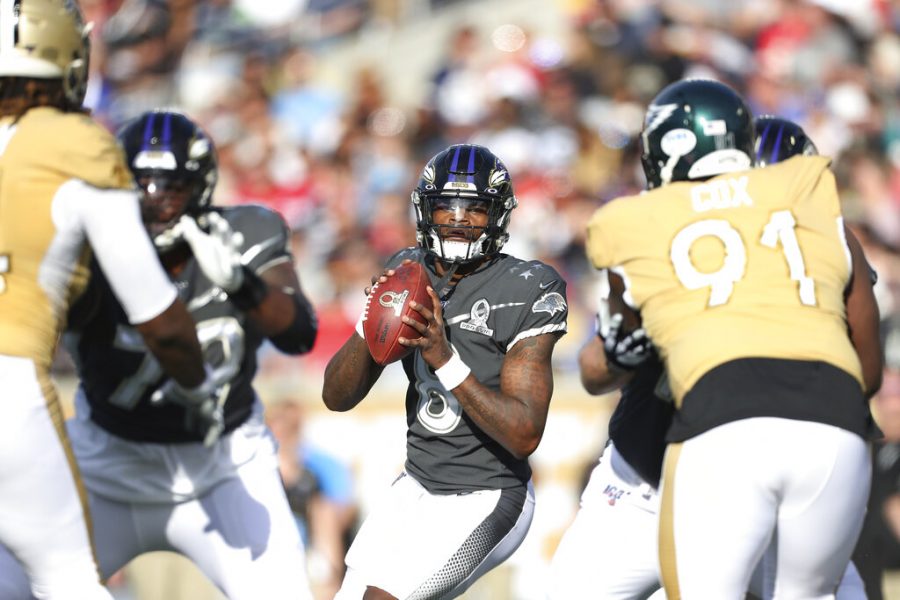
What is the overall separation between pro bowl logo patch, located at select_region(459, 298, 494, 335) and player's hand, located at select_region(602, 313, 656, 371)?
0.37 metres

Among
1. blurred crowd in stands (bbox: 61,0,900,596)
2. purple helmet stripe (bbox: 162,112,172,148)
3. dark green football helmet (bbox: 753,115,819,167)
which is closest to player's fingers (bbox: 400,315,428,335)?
purple helmet stripe (bbox: 162,112,172,148)

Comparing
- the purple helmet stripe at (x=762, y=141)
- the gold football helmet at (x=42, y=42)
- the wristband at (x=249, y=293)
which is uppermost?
the gold football helmet at (x=42, y=42)

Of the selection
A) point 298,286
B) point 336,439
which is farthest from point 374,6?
point 298,286

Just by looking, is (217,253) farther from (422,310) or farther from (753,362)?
(753,362)

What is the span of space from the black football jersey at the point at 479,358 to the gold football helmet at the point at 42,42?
1308mm

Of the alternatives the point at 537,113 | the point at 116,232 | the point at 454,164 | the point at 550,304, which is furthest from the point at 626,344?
the point at 537,113

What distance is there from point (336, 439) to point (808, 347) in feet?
15.1

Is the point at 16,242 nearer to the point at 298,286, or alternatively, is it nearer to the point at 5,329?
the point at 5,329

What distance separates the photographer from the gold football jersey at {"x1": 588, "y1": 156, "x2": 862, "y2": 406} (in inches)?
136

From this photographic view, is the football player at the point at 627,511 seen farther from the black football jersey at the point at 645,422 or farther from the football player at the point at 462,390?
the football player at the point at 462,390

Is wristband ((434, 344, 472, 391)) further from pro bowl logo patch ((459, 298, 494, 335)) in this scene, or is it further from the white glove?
the white glove

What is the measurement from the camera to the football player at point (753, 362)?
3.36 meters

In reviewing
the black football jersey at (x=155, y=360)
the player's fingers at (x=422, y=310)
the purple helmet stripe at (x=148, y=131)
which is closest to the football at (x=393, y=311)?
the player's fingers at (x=422, y=310)

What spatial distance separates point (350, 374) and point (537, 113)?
22.2 ft
